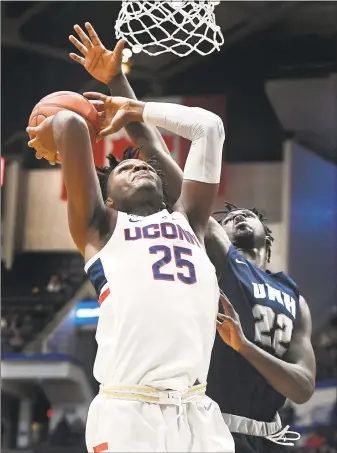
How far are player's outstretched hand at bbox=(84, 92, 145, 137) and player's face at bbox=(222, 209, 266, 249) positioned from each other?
0.87 m

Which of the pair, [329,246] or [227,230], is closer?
[227,230]

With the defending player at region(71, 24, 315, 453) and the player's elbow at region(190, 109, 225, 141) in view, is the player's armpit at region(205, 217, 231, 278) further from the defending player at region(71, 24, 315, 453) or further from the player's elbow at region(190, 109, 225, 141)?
the player's elbow at region(190, 109, 225, 141)

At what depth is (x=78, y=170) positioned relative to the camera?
2479 mm

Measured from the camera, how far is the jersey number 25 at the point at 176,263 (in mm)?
2426

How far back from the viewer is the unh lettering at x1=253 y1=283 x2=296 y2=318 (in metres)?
3.23

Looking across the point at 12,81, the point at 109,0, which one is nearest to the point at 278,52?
the point at 109,0

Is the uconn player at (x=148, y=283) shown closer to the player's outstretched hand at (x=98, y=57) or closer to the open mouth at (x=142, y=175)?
the open mouth at (x=142, y=175)

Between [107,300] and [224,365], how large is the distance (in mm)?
993

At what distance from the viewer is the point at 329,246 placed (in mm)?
6473

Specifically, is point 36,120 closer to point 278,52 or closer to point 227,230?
point 227,230

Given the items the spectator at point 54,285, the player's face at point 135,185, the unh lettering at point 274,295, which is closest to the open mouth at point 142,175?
the player's face at point 135,185

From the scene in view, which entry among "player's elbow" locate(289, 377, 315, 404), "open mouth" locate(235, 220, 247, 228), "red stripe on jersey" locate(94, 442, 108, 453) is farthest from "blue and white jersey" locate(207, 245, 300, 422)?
"red stripe on jersey" locate(94, 442, 108, 453)

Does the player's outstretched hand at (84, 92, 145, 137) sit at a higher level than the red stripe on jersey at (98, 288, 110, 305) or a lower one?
higher

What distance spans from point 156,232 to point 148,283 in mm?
192
